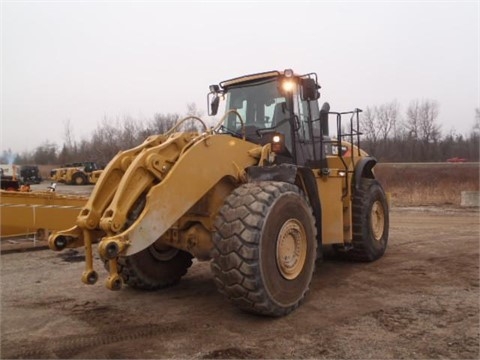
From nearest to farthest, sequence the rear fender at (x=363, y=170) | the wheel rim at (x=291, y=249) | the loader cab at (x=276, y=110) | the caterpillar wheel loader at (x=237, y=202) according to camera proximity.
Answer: the caterpillar wheel loader at (x=237, y=202) < the wheel rim at (x=291, y=249) < the loader cab at (x=276, y=110) < the rear fender at (x=363, y=170)

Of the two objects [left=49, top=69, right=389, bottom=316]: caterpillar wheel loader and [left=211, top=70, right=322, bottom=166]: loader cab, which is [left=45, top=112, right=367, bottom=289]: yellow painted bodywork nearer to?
[left=49, top=69, right=389, bottom=316]: caterpillar wheel loader

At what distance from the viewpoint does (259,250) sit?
15.3 ft

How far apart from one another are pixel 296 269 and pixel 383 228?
3.84 metres

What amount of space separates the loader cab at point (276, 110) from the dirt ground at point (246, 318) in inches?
77.2

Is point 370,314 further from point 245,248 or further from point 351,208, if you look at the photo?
point 351,208

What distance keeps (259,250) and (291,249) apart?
810 millimetres

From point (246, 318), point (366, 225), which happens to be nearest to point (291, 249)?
point (246, 318)

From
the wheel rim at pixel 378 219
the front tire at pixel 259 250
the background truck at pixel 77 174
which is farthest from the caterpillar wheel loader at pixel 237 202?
the background truck at pixel 77 174

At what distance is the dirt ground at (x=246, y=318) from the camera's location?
4215 millimetres

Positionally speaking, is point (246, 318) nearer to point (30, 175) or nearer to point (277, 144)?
point (277, 144)

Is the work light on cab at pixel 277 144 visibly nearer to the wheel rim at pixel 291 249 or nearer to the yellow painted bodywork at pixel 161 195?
the yellow painted bodywork at pixel 161 195

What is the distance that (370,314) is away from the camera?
5.16 metres

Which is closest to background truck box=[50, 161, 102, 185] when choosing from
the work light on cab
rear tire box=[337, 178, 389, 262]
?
rear tire box=[337, 178, 389, 262]

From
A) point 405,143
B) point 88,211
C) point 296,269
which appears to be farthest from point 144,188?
point 405,143
